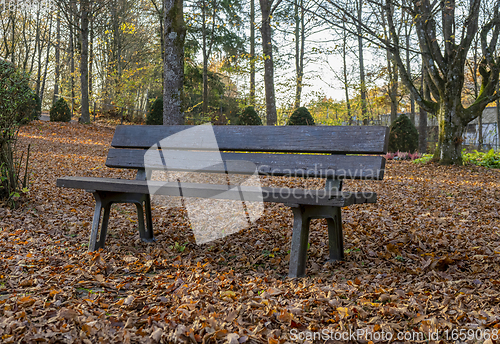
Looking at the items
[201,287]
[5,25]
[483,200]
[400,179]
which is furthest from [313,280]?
[5,25]

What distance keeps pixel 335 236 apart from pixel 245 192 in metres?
0.83

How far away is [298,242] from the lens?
98.9 inches

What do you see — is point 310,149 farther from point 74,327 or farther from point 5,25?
point 5,25

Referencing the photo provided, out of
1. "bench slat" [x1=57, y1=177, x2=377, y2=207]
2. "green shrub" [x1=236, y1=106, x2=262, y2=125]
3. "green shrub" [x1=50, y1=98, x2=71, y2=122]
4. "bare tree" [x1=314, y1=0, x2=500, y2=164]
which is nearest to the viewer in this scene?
"bench slat" [x1=57, y1=177, x2=377, y2=207]

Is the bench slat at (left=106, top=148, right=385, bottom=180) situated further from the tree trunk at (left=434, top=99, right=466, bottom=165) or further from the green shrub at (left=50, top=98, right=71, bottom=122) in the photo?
the green shrub at (left=50, top=98, right=71, bottom=122)

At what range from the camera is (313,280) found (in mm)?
2496

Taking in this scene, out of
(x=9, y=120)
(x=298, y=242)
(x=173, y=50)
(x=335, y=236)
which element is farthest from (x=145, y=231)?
(x=173, y=50)

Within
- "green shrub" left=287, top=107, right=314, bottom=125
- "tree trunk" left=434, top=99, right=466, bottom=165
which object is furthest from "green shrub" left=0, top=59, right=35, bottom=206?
"green shrub" left=287, top=107, right=314, bottom=125

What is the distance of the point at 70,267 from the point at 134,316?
97 centimetres

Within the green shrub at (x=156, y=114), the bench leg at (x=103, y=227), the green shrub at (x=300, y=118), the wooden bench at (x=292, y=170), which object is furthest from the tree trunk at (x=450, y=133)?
the green shrub at (x=156, y=114)

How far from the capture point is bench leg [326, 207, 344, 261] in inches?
110

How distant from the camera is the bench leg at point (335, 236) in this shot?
280 cm

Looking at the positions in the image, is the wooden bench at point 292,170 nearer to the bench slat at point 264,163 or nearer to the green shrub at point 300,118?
the bench slat at point 264,163

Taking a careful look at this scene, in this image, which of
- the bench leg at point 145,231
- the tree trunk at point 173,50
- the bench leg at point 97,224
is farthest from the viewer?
the tree trunk at point 173,50
